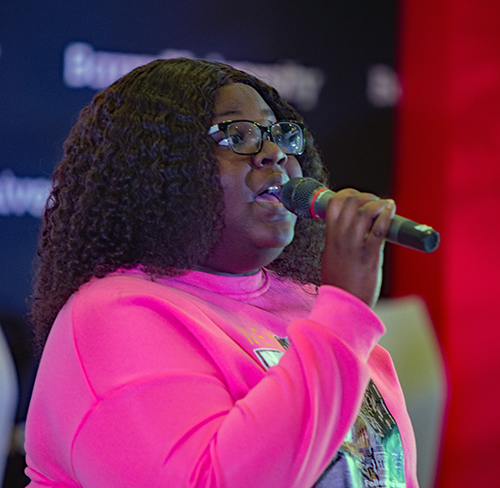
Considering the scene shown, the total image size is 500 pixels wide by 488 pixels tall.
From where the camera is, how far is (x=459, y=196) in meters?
3.00

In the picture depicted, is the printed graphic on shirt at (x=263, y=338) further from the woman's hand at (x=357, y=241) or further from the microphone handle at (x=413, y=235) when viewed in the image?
the microphone handle at (x=413, y=235)

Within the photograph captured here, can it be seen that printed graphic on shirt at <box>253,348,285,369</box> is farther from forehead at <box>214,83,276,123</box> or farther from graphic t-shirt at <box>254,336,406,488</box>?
forehead at <box>214,83,276,123</box>

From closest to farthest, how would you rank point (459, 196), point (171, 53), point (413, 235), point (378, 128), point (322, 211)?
point (413, 235) < point (322, 211) < point (171, 53) < point (378, 128) < point (459, 196)

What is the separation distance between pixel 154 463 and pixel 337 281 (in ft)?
1.15

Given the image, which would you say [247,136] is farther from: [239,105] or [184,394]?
[184,394]

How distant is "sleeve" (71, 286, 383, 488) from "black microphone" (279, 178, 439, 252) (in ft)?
0.38

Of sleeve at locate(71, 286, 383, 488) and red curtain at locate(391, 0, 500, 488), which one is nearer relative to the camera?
sleeve at locate(71, 286, 383, 488)

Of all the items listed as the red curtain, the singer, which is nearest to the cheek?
the singer

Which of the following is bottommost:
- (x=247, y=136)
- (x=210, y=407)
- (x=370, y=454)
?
(x=370, y=454)

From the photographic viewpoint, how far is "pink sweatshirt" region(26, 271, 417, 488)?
819 millimetres

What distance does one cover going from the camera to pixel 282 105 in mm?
1412

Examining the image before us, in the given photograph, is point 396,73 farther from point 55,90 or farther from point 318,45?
point 55,90

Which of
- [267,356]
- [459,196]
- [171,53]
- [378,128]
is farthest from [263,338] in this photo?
[459,196]

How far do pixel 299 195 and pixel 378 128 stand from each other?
1944 millimetres
